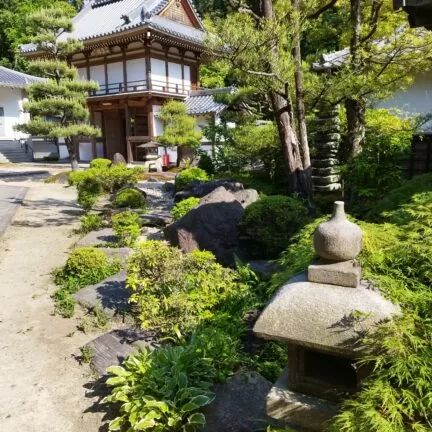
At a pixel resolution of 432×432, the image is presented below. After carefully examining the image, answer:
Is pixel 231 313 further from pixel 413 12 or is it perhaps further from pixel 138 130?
pixel 138 130

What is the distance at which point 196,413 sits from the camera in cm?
341

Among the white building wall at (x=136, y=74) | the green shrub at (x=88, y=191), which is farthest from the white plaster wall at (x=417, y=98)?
the white building wall at (x=136, y=74)

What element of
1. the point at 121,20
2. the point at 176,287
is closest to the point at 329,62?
the point at 176,287

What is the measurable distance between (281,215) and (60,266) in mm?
4128

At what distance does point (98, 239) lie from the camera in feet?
28.5

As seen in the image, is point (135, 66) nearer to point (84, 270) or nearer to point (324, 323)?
point (84, 270)

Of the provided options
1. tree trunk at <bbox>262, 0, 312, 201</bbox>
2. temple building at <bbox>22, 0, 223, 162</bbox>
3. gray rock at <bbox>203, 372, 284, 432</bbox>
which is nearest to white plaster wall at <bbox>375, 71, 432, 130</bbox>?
tree trunk at <bbox>262, 0, 312, 201</bbox>

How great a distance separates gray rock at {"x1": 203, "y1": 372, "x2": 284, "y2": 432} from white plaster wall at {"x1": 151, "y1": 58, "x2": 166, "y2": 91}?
22129 mm

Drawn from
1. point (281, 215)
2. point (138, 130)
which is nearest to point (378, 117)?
point (281, 215)

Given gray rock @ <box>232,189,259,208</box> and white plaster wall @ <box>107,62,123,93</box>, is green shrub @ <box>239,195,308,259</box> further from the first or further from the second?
white plaster wall @ <box>107,62,123,93</box>

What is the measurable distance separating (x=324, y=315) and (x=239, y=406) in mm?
1728

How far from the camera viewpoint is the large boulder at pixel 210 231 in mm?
7020

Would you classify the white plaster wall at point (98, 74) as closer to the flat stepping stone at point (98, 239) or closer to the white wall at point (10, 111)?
the white wall at point (10, 111)

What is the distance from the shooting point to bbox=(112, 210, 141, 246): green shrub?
Result: 827cm
